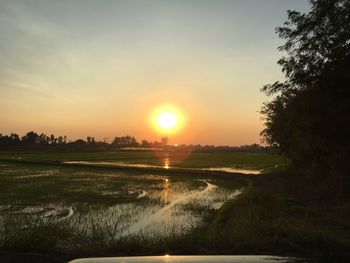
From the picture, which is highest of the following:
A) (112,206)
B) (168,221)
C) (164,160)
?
(164,160)

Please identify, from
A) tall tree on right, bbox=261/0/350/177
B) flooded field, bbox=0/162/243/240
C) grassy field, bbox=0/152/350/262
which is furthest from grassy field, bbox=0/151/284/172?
tall tree on right, bbox=261/0/350/177

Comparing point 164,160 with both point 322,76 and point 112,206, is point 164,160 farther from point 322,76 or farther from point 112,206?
point 322,76

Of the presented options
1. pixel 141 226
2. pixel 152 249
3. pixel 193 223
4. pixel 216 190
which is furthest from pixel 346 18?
pixel 216 190

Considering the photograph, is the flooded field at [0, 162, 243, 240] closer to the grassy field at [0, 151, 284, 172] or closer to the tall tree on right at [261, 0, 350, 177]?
the tall tree on right at [261, 0, 350, 177]

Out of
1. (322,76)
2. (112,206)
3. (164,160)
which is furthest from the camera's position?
(164,160)

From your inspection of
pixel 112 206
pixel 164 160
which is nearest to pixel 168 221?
pixel 112 206

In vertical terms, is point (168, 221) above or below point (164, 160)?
below

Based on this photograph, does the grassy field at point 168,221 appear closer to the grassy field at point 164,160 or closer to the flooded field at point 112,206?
the flooded field at point 112,206

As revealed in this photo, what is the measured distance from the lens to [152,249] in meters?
7.34

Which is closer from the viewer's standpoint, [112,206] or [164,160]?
[112,206]

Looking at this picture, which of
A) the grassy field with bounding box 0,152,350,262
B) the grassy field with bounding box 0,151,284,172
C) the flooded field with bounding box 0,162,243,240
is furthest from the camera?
the grassy field with bounding box 0,151,284,172

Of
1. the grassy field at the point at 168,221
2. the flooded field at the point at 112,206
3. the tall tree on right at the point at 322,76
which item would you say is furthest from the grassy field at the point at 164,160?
the tall tree on right at the point at 322,76

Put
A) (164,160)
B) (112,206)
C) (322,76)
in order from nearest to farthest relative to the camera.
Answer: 1. (322,76)
2. (112,206)
3. (164,160)

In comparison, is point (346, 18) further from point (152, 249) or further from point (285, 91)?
point (152, 249)
